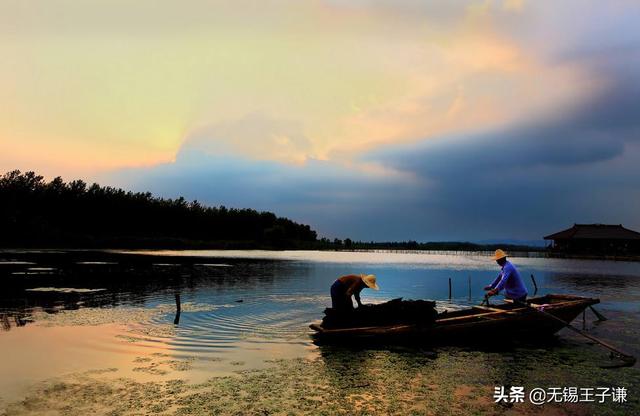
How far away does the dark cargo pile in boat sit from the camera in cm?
1239

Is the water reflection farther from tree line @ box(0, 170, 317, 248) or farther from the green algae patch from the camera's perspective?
tree line @ box(0, 170, 317, 248)

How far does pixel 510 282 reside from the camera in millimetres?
13516

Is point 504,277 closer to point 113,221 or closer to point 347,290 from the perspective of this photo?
point 347,290

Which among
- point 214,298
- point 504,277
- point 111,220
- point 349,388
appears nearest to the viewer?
point 349,388

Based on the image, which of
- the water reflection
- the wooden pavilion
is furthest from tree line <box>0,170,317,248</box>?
the wooden pavilion

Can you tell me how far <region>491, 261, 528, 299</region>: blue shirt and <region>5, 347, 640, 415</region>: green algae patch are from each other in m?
2.46

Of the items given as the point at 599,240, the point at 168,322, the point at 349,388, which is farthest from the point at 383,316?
the point at 599,240

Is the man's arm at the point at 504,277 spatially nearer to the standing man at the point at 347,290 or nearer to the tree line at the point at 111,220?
the standing man at the point at 347,290

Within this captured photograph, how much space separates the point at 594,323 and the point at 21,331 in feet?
62.4

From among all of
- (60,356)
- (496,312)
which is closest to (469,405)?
(496,312)

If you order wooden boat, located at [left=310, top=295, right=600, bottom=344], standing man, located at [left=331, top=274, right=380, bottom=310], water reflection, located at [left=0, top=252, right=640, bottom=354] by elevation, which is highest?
standing man, located at [left=331, top=274, right=380, bottom=310]

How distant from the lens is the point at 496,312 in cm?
1298

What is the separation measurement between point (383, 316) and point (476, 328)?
251 cm

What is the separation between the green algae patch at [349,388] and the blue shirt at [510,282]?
8.07 feet
